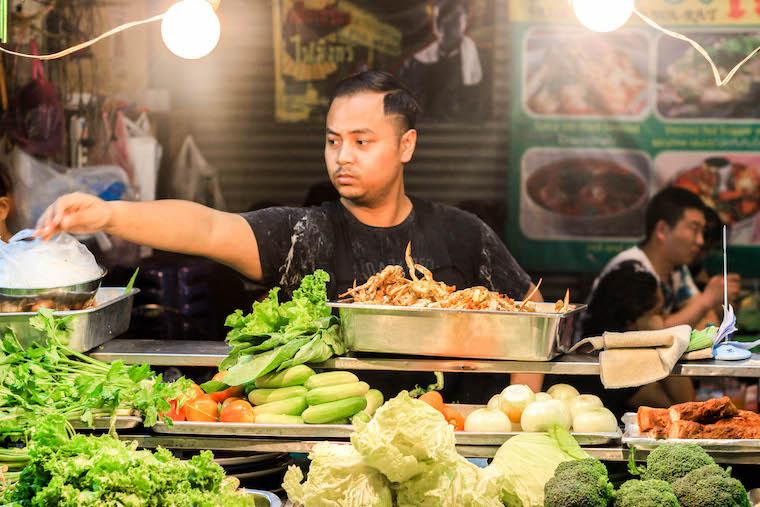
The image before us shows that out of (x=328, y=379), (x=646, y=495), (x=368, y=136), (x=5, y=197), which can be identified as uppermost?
(x=368, y=136)

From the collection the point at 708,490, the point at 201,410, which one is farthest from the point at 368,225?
the point at 708,490

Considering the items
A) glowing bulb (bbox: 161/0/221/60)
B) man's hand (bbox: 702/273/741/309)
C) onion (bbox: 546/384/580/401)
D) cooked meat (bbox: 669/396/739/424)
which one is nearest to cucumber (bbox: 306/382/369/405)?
onion (bbox: 546/384/580/401)

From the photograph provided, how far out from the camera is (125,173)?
19.4 ft

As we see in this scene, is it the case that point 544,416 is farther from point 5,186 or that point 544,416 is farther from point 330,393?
point 5,186

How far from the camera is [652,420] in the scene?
3586 mm

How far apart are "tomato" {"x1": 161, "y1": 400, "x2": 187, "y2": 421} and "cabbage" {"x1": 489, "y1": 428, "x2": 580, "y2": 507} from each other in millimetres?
1176

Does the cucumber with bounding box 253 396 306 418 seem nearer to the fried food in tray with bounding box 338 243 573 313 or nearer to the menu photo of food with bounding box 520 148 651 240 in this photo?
the fried food in tray with bounding box 338 243 573 313

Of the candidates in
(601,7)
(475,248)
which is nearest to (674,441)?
(601,7)

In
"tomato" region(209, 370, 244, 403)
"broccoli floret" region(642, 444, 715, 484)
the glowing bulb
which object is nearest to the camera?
"broccoli floret" region(642, 444, 715, 484)

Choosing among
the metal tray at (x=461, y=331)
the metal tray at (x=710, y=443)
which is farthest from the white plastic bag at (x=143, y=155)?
the metal tray at (x=710, y=443)

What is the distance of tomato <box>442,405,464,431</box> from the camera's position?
12.3ft

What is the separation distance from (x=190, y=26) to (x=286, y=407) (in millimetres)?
1585

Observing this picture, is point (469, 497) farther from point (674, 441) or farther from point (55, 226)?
point (55, 226)

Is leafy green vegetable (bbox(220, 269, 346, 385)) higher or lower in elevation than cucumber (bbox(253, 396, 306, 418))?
higher
